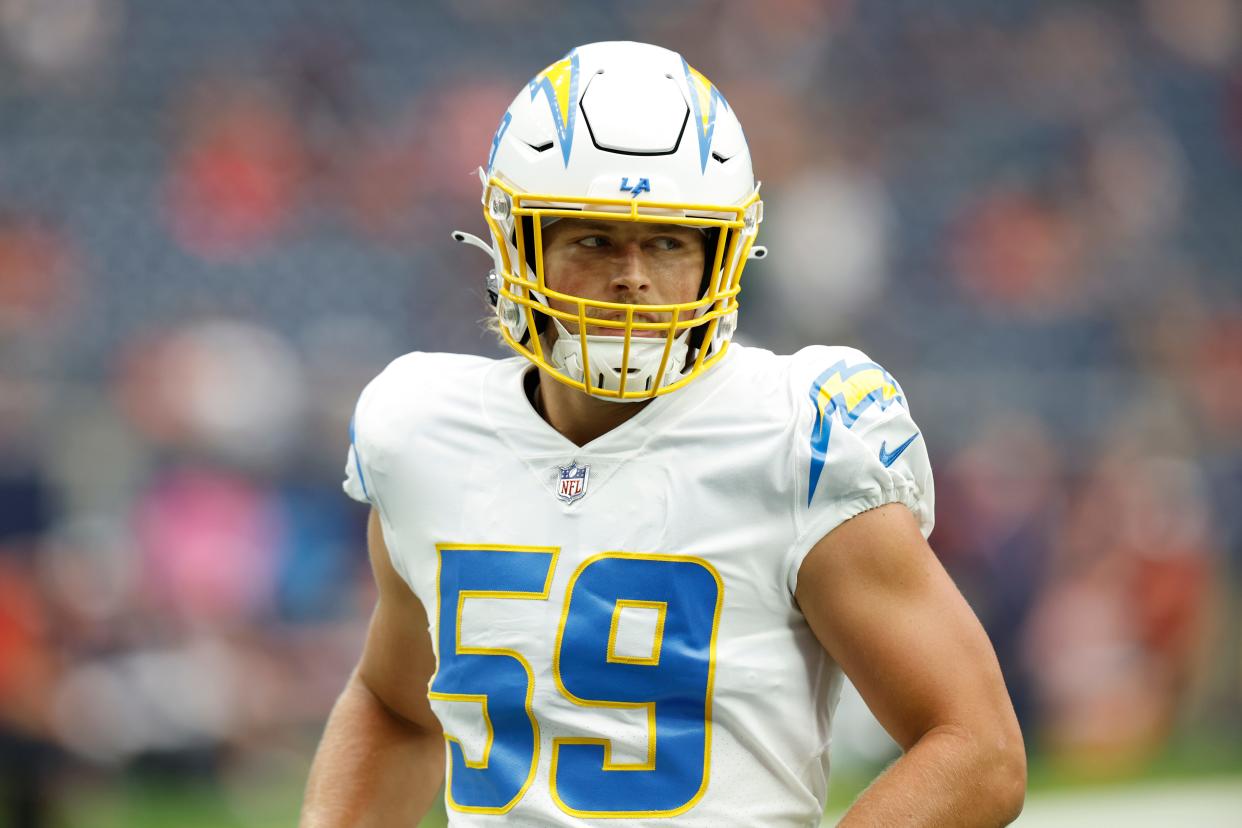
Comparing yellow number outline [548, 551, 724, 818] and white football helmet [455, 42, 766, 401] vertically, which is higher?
white football helmet [455, 42, 766, 401]

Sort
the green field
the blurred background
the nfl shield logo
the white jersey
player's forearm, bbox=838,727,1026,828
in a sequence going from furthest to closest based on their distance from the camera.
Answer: the blurred background
the green field
the nfl shield logo
the white jersey
player's forearm, bbox=838,727,1026,828

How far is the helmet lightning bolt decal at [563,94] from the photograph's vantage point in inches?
95.8

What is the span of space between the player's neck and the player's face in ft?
0.46

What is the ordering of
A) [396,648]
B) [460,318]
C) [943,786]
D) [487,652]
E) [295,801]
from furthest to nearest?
[460,318] → [295,801] → [396,648] → [487,652] → [943,786]

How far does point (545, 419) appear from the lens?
101 inches

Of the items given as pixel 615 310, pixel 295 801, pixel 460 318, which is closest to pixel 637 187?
pixel 615 310

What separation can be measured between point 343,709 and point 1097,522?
627 cm

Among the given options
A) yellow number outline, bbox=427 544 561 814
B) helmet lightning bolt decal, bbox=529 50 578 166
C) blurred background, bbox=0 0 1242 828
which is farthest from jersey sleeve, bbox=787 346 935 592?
blurred background, bbox=0 0 1242 828

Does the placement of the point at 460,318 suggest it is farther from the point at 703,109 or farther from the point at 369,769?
the point at 703,109

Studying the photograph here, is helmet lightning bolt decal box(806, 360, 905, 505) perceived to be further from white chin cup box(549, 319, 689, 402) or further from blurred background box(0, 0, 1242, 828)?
blurred background box(0, 0, 1242, 828)

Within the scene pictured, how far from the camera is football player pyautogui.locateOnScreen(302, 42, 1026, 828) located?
224 centimetres

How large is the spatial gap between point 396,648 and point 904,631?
945mm

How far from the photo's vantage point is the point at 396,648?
9.19 ft

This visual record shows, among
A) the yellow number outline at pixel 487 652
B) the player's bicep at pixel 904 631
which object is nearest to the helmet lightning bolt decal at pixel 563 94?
the yellow number outline at pixel 487 652
